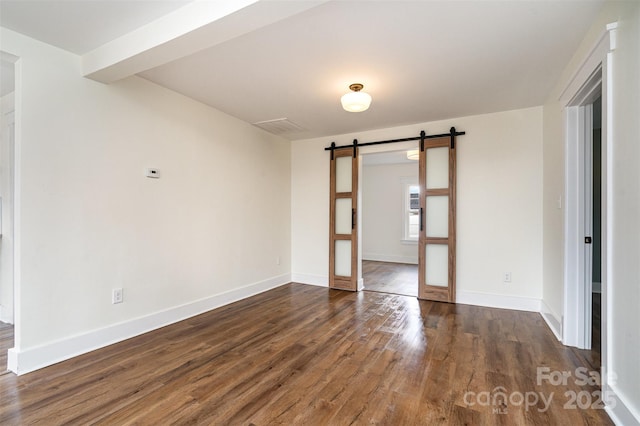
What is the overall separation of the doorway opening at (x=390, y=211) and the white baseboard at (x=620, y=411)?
16.5 feet

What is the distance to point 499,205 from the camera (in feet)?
12.5

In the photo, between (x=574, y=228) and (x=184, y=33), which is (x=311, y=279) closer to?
(x=574, y=228)

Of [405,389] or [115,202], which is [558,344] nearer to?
[405,389]

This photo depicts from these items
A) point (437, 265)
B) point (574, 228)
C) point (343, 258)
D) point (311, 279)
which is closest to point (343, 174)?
point (343, 258)

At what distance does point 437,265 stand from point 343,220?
154 cm

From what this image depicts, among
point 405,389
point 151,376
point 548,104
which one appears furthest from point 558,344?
point 151,376

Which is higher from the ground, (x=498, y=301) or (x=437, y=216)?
(x=437, y=216)

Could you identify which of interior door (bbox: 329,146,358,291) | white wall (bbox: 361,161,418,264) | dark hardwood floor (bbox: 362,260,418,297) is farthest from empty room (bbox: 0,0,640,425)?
white wall (bbox: 361,161,418,264)

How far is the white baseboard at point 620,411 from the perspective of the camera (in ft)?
4.90

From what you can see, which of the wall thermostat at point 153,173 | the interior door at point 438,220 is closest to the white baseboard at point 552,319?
the interior door at point 438,220

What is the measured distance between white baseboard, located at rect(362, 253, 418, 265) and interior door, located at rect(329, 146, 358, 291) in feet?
9.70

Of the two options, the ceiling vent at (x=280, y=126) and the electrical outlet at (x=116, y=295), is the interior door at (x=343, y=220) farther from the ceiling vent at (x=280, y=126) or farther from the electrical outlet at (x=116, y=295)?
the electrical outlet at (x=116, y=295)

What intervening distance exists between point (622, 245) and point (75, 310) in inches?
149

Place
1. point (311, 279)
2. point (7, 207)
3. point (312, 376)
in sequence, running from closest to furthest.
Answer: point (312, 376), point (7, 207), point (311, 279)
